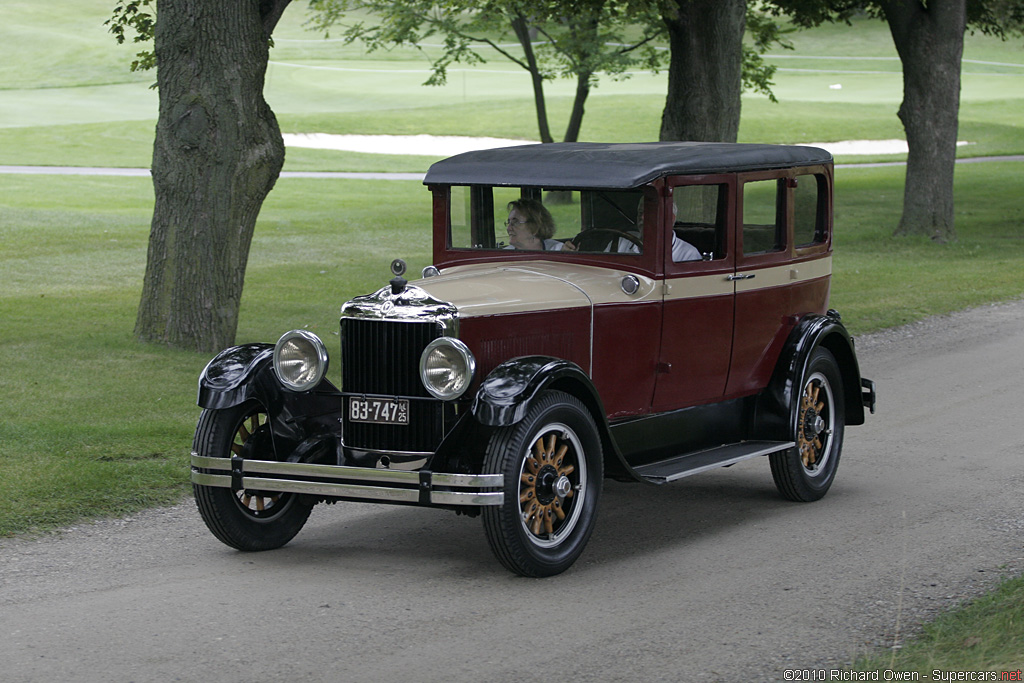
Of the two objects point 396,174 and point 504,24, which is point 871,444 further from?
point 396,174

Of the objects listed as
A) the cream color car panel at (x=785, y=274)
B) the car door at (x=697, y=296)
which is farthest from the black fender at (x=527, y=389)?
the cream color car panel at (x=785, y=274)

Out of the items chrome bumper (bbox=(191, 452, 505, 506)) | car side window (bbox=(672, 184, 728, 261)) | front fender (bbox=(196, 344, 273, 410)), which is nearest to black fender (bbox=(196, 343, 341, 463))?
front fender (bbox=(196, 344, 273, 410))

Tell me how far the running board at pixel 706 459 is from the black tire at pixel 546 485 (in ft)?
1.42

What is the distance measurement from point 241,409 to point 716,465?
239 centimetres

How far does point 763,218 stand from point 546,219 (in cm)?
126

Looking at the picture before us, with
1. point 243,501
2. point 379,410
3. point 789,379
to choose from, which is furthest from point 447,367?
point 789,379

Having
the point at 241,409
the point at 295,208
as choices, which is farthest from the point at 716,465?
the point at 295,208

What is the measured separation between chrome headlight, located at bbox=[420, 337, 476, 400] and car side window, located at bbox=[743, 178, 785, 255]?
211 cm

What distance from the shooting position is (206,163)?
1144 cm

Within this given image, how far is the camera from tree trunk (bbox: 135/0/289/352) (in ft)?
37.1

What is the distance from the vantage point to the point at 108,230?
23312 millimetres

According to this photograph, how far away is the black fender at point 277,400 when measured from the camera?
617 centimetres

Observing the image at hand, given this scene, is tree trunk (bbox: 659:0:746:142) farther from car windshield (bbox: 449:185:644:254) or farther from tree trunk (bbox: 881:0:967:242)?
car windshield (bbox: 449:185:644:254)

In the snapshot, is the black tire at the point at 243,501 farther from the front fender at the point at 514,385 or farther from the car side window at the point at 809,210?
the car side window at the point at 809,210
